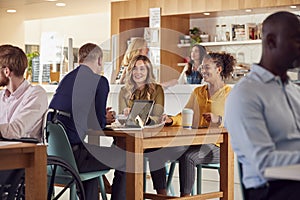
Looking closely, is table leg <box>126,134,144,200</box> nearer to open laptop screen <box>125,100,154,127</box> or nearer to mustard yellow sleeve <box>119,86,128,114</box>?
open laptop screen <box>125,100,154,127</box>

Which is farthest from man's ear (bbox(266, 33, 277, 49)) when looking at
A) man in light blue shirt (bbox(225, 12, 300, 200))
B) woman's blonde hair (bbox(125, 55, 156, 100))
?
woman's blonde hair (bbox(125, 55, 156, 100))

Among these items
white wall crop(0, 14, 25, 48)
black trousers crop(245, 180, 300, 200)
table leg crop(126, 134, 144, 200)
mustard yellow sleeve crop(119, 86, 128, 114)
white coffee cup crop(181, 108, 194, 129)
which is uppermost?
white wall crop(0, 14, 25, 48)

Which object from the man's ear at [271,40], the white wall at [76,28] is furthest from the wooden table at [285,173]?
the white wall at [76,28]

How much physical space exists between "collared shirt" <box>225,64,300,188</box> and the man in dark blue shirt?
1940 mm

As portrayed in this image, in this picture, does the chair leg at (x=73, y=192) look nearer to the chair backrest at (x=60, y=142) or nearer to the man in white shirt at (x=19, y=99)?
the chair backrest at (x=60, y=142)

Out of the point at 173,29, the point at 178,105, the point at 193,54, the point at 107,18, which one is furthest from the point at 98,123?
the point at 107,18

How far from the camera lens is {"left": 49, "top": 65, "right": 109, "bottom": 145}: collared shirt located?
14.3 ft

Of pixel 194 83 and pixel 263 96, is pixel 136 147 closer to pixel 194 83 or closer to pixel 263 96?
pixel 263 96

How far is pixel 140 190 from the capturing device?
422 cm

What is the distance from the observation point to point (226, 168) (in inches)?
191

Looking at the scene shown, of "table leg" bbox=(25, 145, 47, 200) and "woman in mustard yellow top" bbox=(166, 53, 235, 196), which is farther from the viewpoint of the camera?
"woman in mustard yellow top" bbox=(166, 53, 235, 196)

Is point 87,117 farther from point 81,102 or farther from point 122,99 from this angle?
point 122,99

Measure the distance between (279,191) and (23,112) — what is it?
1879mm

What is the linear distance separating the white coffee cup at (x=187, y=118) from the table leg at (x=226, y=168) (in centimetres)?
36
